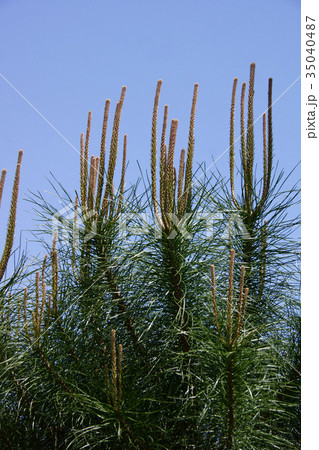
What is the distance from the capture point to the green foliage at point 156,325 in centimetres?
161

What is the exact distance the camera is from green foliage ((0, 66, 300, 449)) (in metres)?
1.61

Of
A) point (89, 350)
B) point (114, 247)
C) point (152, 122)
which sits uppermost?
point (152, 122)

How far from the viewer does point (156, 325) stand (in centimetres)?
188

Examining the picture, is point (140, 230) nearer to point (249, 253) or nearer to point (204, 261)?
point (204, 261)

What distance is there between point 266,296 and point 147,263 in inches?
19.6

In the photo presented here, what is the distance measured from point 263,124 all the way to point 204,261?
583 mm

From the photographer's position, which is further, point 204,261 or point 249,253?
point 249,253

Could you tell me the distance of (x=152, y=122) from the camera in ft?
5.67
